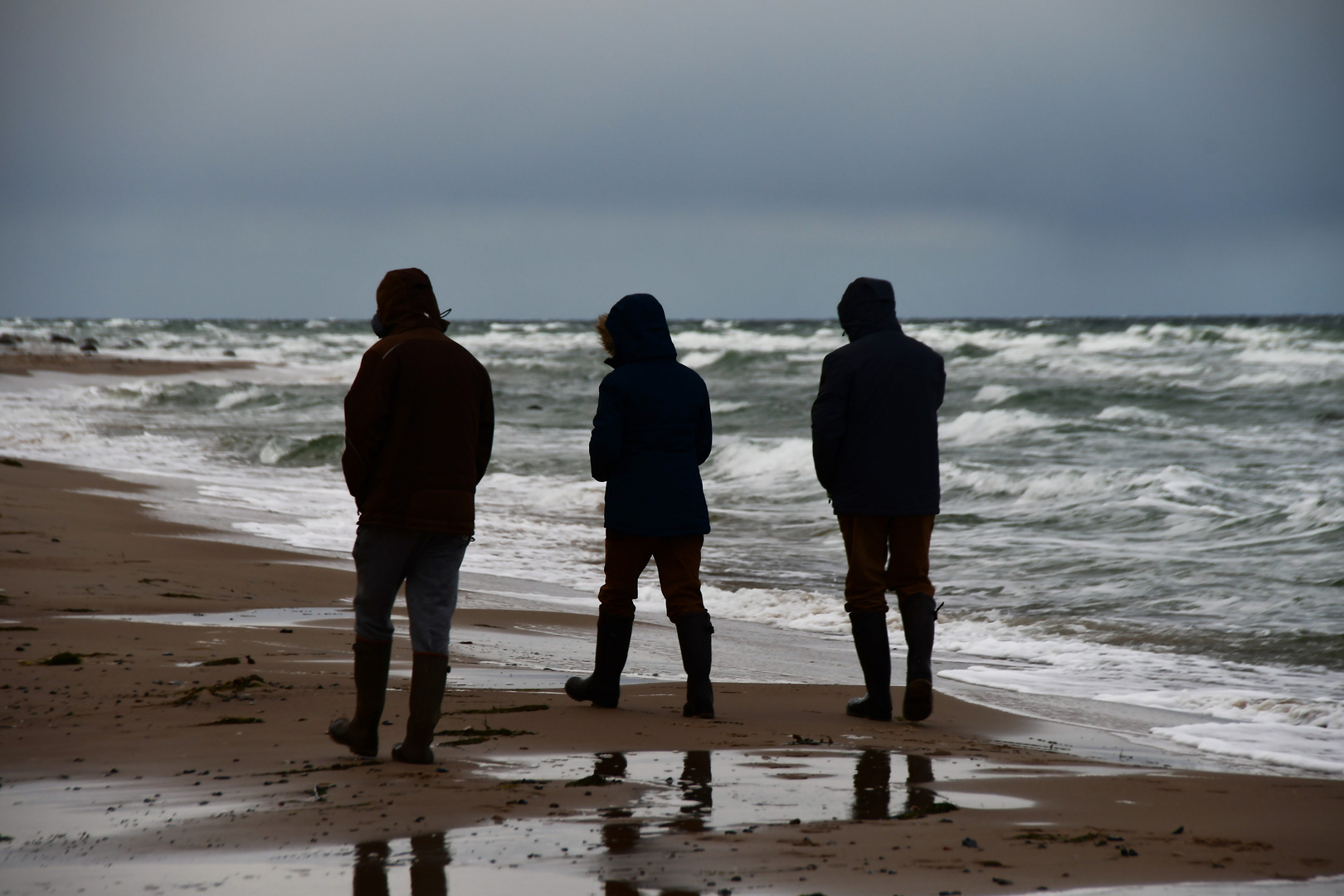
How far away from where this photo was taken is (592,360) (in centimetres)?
5347

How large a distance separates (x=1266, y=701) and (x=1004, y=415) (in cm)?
1682

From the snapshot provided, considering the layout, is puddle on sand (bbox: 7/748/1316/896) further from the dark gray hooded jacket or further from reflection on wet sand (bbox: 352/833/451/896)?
the dark gray hooded jacket

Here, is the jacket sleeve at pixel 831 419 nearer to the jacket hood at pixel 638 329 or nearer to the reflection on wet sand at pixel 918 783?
the jacket hood at pixel 638 329

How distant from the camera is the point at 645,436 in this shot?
187 inches

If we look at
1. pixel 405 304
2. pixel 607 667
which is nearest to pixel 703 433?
pixel 607 667

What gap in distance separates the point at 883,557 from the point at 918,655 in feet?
1.46

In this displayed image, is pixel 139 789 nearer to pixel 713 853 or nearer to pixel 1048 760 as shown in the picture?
pixel 713 853

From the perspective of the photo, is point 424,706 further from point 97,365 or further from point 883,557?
point 97,365

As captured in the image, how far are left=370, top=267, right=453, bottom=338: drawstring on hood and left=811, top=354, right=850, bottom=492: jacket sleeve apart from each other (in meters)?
1.81

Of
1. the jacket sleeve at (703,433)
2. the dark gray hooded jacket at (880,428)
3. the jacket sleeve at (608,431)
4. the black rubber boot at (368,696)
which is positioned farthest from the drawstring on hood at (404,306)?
the dark gray hooded jacket at (880,428)

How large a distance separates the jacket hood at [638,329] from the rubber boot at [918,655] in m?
1.52

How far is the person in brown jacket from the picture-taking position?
3732mm

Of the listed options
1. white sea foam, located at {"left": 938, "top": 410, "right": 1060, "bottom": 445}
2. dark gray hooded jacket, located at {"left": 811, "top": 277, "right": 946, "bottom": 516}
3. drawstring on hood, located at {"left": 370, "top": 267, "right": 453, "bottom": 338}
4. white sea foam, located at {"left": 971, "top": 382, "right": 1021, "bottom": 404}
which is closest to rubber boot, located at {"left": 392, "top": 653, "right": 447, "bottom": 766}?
drawstring on hood, located at {"left": 370, "top": 267, "right": 453, "bottom": 338}

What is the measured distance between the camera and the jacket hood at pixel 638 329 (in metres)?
4.81
